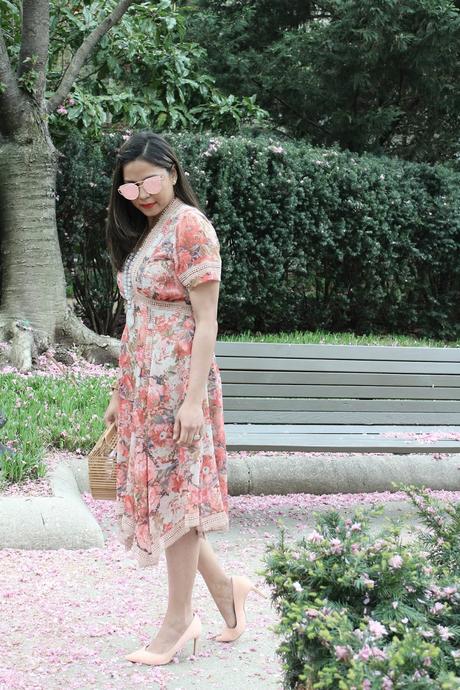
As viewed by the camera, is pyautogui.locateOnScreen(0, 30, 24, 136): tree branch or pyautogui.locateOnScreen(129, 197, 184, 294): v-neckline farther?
pyautogui.locateOnScreen(0, 30, 24, 136): tree branch

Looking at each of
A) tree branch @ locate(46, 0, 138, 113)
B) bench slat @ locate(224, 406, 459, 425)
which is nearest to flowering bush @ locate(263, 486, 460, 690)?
bench slat @ locate(224, 406, 459, 425)

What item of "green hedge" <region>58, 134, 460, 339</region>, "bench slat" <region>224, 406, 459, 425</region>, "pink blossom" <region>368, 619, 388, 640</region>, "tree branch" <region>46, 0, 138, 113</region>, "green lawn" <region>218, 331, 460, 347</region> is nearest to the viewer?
"pink blossom" <region>368, 619, 388, 640</region>

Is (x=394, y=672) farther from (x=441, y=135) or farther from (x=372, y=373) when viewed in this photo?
(x=441, y=135)

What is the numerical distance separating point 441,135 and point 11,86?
7412mm

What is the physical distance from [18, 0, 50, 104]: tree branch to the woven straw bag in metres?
5.41

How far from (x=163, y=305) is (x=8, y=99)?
213 inches

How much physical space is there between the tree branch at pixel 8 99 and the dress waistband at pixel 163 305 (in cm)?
527

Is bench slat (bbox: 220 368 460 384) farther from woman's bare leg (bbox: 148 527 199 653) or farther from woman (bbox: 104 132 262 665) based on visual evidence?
woman's bare leg (bbox: 148 527 199 653)

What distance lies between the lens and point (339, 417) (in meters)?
5.42

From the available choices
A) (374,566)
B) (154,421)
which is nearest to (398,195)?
(154,421)

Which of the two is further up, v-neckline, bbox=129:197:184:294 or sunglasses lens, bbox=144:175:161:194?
sunglasses lens, bbox=144:175:161:194

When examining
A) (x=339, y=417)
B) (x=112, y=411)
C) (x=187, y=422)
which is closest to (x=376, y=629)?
(x=187, y=422)

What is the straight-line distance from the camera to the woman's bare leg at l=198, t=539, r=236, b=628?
3.19m

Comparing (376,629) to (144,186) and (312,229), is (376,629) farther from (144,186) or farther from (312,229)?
(312,229)
